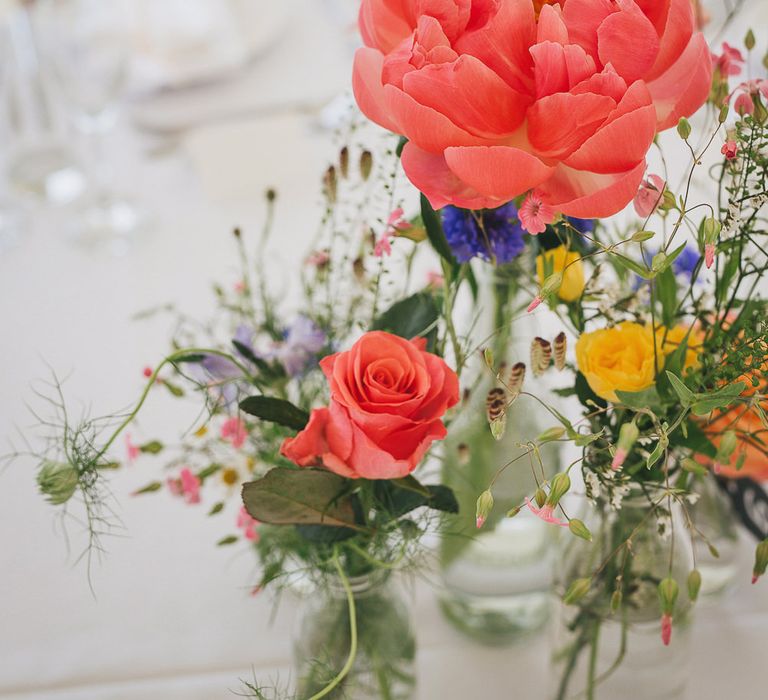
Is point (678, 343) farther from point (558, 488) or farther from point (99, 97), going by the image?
point (99, 97)

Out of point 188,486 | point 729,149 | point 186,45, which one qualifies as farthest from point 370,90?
point 186,45

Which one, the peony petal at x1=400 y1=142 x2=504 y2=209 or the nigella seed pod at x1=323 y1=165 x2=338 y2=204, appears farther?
the nigella seed pod at x1=323 y1=165 x2=338 y2=204

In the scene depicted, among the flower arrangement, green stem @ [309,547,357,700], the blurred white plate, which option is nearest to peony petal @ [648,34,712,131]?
the flower arrangement

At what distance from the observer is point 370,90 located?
1.12 ft

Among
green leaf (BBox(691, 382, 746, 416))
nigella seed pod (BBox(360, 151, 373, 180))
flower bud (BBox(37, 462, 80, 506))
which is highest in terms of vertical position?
nigella seed pod (BBox(360, 151, 373, 180))

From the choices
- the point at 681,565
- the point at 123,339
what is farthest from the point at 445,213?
the point at 123,339

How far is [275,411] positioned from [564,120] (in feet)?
0.55

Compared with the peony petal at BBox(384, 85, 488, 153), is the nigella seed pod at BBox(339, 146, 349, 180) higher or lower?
higher

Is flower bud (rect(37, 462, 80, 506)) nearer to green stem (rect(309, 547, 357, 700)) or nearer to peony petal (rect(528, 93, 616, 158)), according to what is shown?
green stem (rect(309, 547, 357, 700))

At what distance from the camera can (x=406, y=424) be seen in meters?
0.35

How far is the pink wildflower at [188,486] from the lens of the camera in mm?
475

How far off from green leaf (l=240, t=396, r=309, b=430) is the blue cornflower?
10 centimetres

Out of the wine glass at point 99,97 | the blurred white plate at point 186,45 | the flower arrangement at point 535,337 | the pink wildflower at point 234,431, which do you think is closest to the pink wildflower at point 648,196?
the flower arrangement at point 535,337

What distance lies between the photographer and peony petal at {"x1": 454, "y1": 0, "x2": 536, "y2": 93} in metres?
0.31
